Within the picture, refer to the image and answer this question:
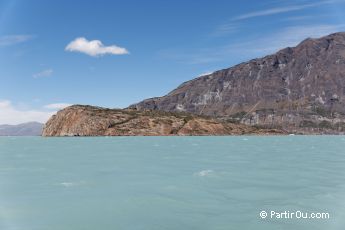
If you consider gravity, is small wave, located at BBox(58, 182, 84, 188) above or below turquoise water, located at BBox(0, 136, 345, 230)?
above

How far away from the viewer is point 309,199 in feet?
139

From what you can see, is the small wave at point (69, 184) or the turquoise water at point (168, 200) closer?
the turquoise water at point (168, 200)

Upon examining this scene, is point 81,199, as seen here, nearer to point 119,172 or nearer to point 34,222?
point 34,222

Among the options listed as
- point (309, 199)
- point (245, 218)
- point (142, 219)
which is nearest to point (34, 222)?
point (142, 219)

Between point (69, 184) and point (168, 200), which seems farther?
point (69, 184)

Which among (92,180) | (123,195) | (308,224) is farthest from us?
(92,180)

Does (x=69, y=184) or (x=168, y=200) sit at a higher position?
(x=69, y=184)

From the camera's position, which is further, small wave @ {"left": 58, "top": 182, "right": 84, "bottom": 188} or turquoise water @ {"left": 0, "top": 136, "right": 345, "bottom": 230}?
small wave @ {"left": 58, "top": 182, "right": 84, "bottom": 188}

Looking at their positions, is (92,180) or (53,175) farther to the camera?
(53,175)

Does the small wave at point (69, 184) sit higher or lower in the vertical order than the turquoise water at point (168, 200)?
higher

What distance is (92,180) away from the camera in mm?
58781

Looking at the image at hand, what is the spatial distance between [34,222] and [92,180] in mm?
24723

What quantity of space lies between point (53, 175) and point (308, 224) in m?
42.9

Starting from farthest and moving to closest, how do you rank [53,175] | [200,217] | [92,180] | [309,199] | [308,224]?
[53,175]
[92,180]
[309,199]
[200,217]
[308,224]
